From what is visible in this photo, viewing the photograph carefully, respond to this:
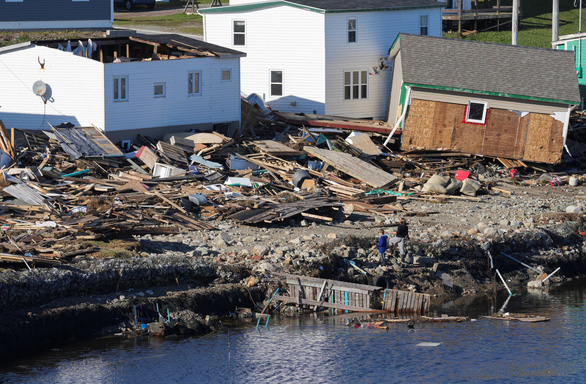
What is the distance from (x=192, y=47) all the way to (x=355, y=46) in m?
8.08

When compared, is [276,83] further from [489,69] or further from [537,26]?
[537,26]

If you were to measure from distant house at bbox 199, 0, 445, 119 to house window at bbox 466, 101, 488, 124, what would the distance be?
20.7 feet

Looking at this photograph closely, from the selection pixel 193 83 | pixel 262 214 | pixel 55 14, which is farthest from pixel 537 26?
pixel 262 214

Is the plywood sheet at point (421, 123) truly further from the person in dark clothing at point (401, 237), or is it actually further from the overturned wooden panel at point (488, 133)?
the person in dark clothing at point (401, 237)

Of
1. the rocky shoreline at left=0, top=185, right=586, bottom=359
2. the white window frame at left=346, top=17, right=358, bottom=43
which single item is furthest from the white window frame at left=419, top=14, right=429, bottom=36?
the rocky shoreline at left=0, top=185, right=586, bottom=359

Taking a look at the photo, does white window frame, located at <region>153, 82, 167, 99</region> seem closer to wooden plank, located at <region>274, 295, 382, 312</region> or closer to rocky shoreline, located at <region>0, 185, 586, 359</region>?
rocky shoreline, located at <region>0, 185, 586, 359</region>

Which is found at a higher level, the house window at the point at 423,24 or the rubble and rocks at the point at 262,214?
the house window at the point at 423,24

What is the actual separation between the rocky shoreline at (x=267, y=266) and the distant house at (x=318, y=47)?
11.5 metres

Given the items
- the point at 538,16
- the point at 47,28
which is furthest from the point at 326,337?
the point at 538,16

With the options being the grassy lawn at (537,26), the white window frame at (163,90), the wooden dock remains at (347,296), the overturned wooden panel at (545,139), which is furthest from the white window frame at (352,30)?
the wooden dock remains at (347,296)

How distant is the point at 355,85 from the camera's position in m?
41.1

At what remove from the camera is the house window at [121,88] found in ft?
111

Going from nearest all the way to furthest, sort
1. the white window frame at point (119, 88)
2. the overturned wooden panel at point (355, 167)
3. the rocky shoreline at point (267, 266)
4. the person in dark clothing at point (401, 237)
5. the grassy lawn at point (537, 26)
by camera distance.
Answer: the rocky shoreline at point (267, 266)
the person in dark clothing at point (401, 237)
the overturned wooden panel at point (355, 167)
the white window frame at point (119, 88)
the grassy lawn at point (537, 26)

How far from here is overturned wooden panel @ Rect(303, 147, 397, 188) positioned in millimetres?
32094
